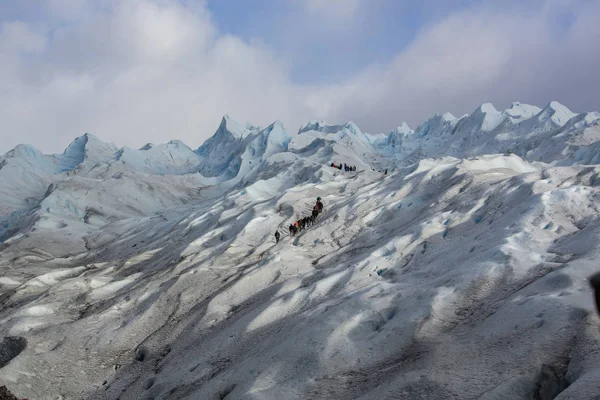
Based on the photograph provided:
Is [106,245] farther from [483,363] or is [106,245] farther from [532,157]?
[532,157]

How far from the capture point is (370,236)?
2153 cm

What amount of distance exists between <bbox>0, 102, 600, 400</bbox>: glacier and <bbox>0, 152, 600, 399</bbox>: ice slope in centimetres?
6

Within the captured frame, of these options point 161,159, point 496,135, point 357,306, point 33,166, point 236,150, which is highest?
→ point 33,166

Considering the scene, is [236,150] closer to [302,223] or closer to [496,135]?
[496,135]

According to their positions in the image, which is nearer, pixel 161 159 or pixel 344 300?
pixel 344 300

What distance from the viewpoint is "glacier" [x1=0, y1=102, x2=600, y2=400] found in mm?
8008

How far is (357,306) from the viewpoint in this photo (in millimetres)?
11203

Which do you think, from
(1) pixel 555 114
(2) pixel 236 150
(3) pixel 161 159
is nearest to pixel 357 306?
(2) pixel 236 150

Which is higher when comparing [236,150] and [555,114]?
[236,150]

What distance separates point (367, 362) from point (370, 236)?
12683 mm

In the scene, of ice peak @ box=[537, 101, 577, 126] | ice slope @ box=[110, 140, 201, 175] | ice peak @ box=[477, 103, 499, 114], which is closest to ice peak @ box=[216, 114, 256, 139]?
ice slope @ box=[110, 140, 201, 175]

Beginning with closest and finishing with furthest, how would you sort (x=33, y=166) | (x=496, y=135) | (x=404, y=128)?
1. (x=33, y=166)
2. (x=496, y=135)
3. (x=404, y=128)

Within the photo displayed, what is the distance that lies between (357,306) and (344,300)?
2.58ft

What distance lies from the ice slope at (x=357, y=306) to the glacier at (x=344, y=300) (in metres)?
0.06
